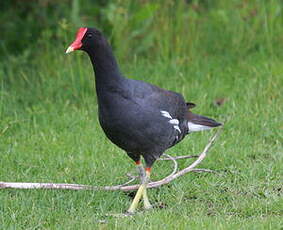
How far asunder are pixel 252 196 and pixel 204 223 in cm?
66

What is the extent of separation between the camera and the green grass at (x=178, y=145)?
4.05 meters

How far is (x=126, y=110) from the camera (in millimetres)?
4051

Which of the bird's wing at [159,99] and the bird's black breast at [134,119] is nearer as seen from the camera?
the bird's black breast at [134,119]

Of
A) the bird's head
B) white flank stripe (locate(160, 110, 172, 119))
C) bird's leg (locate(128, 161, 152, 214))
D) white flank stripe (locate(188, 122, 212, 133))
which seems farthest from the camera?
white flank stripe (locate(188, 122, 212, 133))

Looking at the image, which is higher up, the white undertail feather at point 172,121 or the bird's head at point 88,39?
the bird's head at point 88,39

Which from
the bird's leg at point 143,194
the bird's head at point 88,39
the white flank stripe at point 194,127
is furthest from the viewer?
the white flank stripe at point 194,127

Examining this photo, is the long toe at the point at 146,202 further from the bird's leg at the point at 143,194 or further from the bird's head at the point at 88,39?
the bird's head at the point at 88,39

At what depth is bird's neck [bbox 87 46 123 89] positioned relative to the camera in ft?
13.4

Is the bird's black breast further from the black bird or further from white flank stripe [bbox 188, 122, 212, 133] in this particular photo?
white flank stripe [bbox 188, 122, 212, 133]

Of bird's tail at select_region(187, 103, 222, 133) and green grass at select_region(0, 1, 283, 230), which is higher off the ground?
bird's tail at select_region(187, 103, 222, 133)

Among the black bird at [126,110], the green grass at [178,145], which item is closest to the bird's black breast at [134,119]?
the black bird at [126,110]

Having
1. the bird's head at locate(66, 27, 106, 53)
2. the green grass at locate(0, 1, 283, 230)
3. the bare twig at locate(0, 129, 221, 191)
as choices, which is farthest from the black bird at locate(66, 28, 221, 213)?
the green grass at locate(0, 1, 283, 230)

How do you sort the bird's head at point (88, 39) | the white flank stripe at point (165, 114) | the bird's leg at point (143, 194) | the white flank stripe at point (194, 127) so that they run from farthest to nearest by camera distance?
the white flank stripe at point (194, 127), the white flank stripe at point (165, 114), the bird's leg at point (143, 194), the bird's head at point (88, 39)

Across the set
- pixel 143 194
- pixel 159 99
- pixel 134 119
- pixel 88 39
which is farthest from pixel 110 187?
pixel 88 39
